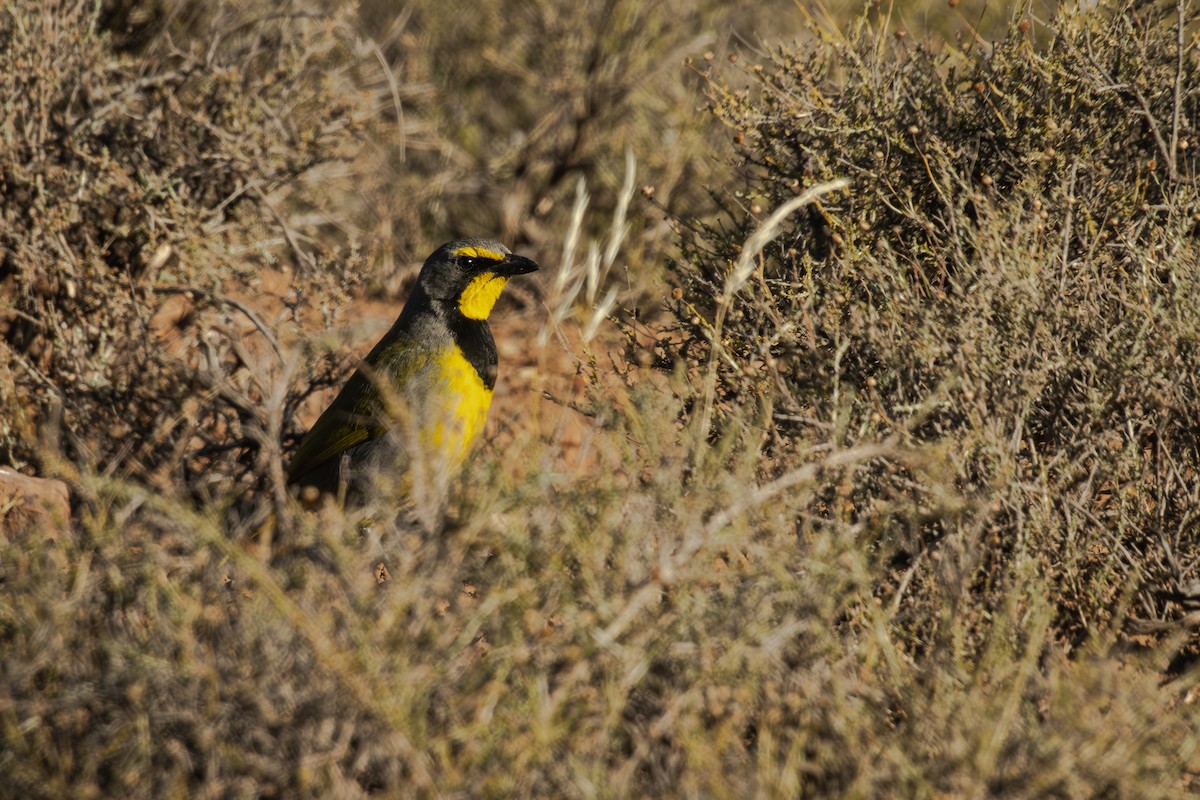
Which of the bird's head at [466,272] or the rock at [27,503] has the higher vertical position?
the bird's head at [466,272]

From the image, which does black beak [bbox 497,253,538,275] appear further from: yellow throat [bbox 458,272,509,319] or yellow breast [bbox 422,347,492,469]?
yellow breast [bbox 422,347,492,469]

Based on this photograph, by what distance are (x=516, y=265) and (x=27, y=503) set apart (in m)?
2.16

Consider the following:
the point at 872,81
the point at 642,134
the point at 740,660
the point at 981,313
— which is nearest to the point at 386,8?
the point at 642,134

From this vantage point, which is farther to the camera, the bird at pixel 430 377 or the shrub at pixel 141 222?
the shrub at pixel 141 222

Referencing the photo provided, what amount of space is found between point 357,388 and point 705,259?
1.56 meters

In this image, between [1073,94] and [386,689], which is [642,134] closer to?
[1073,94]

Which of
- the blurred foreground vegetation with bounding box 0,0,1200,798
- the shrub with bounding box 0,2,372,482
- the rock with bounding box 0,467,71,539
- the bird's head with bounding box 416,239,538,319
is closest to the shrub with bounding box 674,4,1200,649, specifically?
the blurred foreground vegetation with bounding box 0,0,1200,798

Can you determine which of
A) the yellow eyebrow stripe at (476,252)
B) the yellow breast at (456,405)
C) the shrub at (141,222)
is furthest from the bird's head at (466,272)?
the shrub at (141,222)

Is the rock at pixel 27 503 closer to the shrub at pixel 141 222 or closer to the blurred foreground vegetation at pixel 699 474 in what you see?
the blurred foreground vegetation at pixel 699 474

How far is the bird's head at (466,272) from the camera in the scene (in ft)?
16.3

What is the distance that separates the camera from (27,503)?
3.92 meters

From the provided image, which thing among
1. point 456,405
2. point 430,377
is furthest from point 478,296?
point 456,405

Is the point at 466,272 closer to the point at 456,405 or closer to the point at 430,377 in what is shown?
the point at 430,377

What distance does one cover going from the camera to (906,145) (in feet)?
13.1
